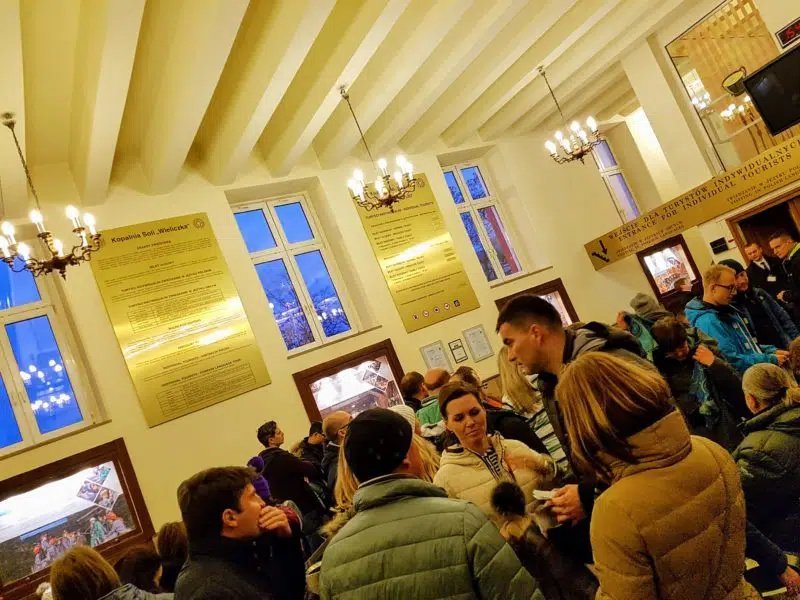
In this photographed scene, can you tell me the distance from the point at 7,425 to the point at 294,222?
3.95m

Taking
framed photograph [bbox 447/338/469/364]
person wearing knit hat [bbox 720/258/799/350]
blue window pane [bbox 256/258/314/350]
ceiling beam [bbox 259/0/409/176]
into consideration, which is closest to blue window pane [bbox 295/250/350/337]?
blue window pane [bbox 256/258/314/350]

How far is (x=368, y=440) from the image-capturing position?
1517mm

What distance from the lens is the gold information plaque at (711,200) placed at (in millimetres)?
6598

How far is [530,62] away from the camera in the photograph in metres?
7.65

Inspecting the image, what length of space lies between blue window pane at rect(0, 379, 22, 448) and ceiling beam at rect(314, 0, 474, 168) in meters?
4.45

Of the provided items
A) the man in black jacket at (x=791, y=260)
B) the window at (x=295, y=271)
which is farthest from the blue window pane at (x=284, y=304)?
the man in black jacket at (x=791, y=260)

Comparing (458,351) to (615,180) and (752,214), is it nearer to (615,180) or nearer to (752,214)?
(752,214)

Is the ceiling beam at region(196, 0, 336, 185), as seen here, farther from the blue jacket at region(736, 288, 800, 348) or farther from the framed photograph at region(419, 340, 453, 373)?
the blue jacket at region(736, 288, 800, 348)

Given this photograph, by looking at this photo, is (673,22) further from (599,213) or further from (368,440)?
(368,440)

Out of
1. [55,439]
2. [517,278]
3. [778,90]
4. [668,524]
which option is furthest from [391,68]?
[668,524]

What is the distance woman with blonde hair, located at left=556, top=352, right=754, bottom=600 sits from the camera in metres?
1.20

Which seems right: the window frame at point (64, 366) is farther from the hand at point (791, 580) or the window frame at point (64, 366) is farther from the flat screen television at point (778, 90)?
the flat screen television at point (778, 90)

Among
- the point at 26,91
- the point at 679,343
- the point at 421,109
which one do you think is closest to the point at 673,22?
the point at 421,109

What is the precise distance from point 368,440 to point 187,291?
536 cm
